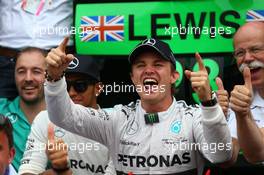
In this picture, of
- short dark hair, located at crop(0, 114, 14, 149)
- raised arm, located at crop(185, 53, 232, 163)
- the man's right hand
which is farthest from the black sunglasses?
raised arm, located at crop(185, 53, 232, 163)

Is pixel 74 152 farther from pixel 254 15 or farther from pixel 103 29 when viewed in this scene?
pixel 254 15

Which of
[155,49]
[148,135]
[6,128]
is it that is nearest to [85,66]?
[155,49]

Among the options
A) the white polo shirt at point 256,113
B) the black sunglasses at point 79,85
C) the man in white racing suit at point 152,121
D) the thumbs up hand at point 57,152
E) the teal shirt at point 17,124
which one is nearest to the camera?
the thumbs up hand at point 57,152

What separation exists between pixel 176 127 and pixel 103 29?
1.26 meters

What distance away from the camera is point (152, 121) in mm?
3201

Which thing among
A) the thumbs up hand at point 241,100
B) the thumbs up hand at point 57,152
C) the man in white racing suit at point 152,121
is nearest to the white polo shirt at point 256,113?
the man in white racing suit at point 152,121

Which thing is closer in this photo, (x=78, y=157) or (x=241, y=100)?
(x=241, y=100)

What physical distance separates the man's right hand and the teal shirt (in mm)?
972

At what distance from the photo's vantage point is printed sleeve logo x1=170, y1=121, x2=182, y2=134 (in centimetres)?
317

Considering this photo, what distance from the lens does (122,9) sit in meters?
4.24

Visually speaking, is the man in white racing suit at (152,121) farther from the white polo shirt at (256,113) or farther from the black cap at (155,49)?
the white polo shirt at (256,113)

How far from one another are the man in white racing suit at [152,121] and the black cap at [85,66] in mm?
520

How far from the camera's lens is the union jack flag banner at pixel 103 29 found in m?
4.23

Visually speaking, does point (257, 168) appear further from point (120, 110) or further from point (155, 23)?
point (155, 23)
